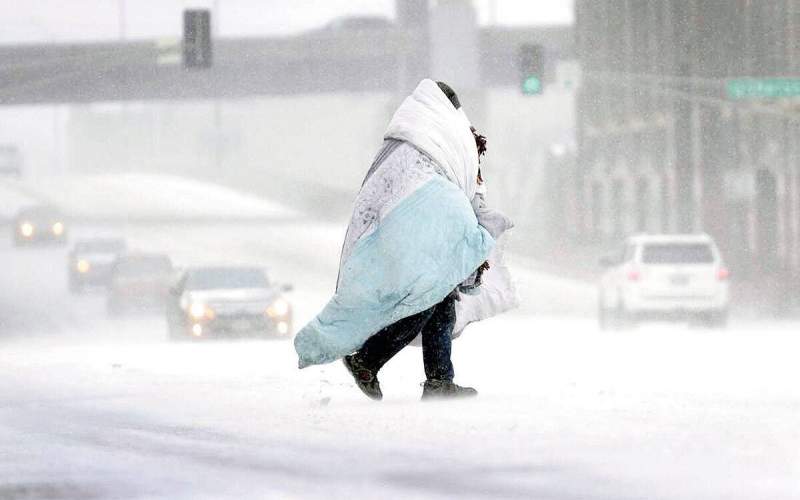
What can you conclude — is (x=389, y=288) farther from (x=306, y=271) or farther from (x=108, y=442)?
(x=306, y=271)

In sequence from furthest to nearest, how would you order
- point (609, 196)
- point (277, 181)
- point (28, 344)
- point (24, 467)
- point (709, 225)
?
point (277, 181), point (609, 196), point (709, 225), point (28, 344), point (24, 467)

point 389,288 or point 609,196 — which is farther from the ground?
point 389,288

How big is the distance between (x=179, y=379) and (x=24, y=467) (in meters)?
5.35

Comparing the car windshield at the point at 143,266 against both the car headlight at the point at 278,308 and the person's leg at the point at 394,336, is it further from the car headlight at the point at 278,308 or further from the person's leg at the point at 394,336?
the person's leg at the point at 394,336

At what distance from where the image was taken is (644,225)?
238ft

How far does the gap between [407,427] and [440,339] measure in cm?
150

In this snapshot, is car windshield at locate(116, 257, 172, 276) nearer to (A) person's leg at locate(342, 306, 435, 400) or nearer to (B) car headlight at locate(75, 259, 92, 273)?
(B) car headlight at locate(75, 259, 92, 273)

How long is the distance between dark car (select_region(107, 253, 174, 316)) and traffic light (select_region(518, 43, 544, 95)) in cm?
985

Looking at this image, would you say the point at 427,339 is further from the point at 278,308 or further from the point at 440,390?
the point at 278,308

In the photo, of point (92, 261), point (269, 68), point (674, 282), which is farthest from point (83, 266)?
point (269, 68)

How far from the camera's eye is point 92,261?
51062 millimetres

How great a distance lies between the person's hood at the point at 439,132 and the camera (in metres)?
9.79

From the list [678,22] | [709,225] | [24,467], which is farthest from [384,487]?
[678,22]

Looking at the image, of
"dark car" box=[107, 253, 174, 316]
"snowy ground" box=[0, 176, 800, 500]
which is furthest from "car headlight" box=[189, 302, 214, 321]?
"dark car" box=[107, 253, 174, 316]
